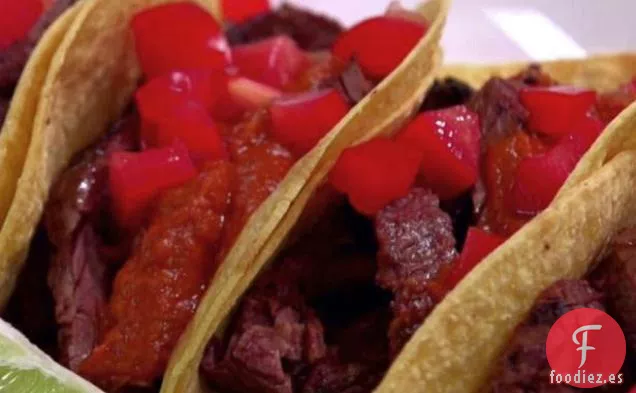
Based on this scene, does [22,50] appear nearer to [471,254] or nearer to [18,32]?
[18,32]

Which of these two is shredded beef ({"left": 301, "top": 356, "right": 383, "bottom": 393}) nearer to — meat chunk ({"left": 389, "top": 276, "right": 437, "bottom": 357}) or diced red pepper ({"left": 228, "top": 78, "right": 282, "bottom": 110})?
meat chunk ({"left": 389, "top": 276, "right": 437, "bottom": 357})

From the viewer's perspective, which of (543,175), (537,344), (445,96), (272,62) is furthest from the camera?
(272,62)

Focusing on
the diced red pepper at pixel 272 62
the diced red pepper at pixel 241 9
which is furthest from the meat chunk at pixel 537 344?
the diced red pepper at pixel 241 9

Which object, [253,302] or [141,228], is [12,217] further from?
[253,302]

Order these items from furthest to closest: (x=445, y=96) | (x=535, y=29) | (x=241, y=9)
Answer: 1. (x=535, y=29)
2. (x=241, y=9)
3. (x=445, y=96)

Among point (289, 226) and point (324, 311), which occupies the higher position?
point (289, 226)

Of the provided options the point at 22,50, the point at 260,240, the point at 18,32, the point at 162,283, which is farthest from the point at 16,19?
the point at 260,240

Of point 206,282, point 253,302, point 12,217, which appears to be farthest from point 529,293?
point 12,217

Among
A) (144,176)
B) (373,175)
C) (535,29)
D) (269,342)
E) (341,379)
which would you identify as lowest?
(535,29)
